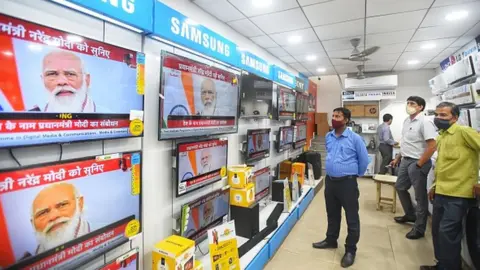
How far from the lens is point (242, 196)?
2744mm

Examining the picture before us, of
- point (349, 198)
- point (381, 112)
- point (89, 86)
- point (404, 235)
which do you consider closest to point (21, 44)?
point (89, 86)

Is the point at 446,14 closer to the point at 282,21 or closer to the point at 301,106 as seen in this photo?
the point at 282,21

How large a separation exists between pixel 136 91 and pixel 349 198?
2279 mm

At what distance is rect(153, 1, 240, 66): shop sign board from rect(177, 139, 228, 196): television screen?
2.86 feet

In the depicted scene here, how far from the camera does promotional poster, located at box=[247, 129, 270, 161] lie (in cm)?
333

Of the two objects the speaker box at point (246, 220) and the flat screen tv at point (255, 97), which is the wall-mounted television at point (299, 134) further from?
the speaker box at point (246, 220)

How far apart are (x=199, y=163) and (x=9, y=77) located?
4.73 feet

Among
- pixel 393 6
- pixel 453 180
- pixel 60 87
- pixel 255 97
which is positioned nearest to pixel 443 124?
pixel 453 180

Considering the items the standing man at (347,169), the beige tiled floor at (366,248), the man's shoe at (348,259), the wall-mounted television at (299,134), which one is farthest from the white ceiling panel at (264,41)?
the man's shoe at (348,259)

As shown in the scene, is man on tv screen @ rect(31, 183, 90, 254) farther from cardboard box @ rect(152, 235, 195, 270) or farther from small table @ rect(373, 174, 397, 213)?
small table @ rect(373, 174, 397, 213)

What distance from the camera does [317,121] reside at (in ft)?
25.0

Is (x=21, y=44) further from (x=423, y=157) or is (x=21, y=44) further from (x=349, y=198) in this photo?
(x=423, y=157)

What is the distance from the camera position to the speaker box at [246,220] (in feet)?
8.70

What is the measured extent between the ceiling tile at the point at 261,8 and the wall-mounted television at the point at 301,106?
244 cm
